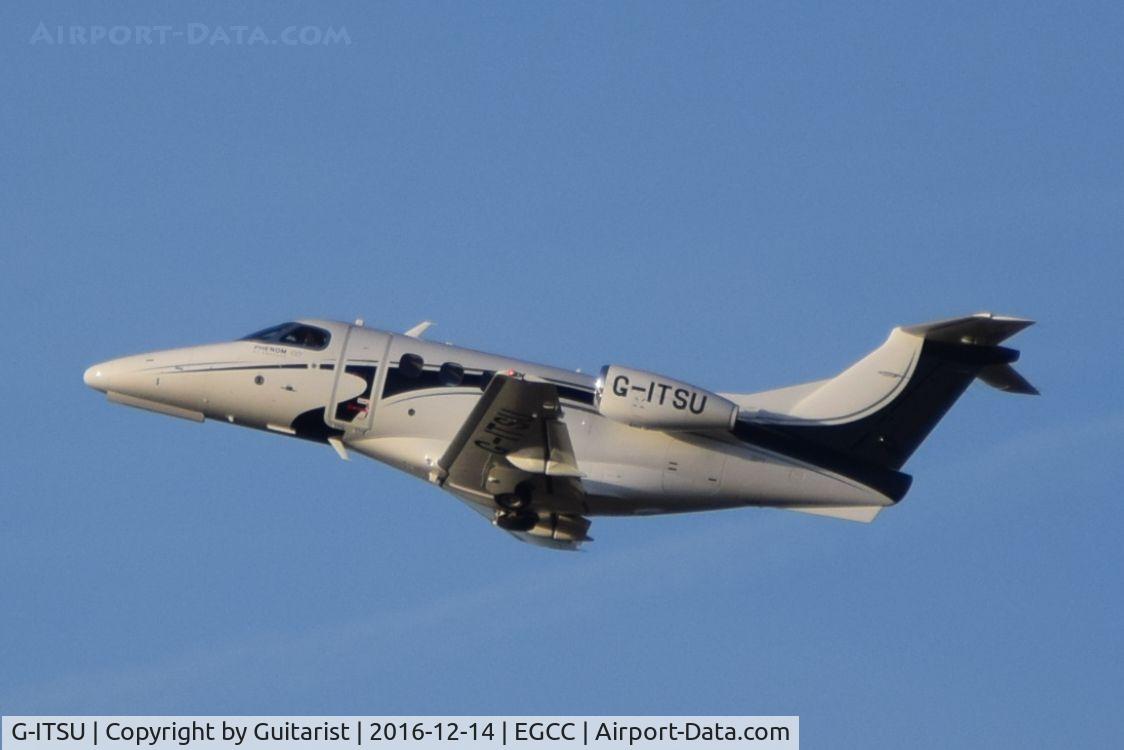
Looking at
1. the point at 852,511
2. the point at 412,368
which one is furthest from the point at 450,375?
the point at 852,511

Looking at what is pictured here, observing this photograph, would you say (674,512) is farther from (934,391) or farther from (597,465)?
(934,391)

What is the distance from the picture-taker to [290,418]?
29.6 m

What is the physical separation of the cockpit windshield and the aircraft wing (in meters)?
3.44

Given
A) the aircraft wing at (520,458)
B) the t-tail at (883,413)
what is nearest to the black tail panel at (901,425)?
the t-tail at (883,413)

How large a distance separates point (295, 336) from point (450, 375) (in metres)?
2.73

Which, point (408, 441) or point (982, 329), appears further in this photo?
point (408, 441)

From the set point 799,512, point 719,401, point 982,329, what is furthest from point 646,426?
point 982,329

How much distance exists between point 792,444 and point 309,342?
25.1 feet

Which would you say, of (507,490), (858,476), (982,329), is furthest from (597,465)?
(982,329)

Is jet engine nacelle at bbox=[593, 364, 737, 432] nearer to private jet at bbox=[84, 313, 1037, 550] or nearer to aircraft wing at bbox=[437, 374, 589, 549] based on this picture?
private jet at bbox=[84, 313, 1037, 550]

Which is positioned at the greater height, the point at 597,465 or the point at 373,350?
the point at 373,350

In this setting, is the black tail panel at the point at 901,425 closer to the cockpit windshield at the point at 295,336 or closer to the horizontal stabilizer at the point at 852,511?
the horizontal stabilizer at the point at 852,511

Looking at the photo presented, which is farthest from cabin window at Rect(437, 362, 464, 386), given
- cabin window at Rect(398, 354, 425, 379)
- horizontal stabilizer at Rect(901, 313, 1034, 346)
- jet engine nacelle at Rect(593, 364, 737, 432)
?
horizontal stabilizer at Rect(901, 313, 1034, 346)

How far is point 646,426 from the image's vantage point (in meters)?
26.8
